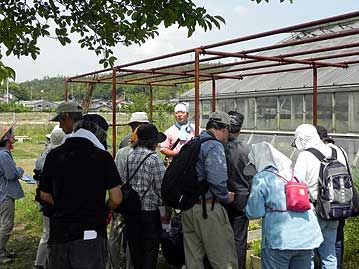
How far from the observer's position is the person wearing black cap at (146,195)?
4309 millimetres

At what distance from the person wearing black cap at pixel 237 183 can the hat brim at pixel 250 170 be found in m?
0.28

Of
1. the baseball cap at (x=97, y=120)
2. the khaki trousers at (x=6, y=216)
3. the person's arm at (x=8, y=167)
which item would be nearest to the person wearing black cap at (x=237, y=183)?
the baseball cap at (x=97, y=120)

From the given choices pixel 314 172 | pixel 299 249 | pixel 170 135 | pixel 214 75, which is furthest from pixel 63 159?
pixel 214 75

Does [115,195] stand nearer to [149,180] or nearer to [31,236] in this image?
[149,180]

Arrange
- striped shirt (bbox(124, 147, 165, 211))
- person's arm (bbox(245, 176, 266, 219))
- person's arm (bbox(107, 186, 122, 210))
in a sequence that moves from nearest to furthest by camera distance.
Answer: person's arm (bbox(107, 186, 122, 210)) < person's arm (bbox(245, 176, 266, 219)) < striped shirt (bbox(124, 147, 165, 211))

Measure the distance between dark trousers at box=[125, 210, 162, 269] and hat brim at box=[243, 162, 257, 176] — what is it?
0.96 meters

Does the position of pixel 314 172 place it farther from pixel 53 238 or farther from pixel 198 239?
pixel 53 238

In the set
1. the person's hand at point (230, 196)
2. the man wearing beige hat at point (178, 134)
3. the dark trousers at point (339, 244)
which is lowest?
the dark trousers at point (339, 244)

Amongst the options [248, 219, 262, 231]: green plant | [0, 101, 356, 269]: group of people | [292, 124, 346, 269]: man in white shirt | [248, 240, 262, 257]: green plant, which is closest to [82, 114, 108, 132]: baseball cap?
[0, 101, 356, 269]: group of people

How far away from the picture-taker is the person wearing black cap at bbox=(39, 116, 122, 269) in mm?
3195

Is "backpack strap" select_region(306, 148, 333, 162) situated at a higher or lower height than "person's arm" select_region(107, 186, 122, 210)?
higher

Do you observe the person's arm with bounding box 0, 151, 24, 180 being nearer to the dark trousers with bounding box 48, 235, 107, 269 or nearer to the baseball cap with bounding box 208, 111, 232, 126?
the dark trousers with bounding box 48, 235, 107, 269

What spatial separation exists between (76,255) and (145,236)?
1.20 meters

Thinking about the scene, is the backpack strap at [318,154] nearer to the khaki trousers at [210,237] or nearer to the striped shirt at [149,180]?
the khaki trousers at [210,237]
